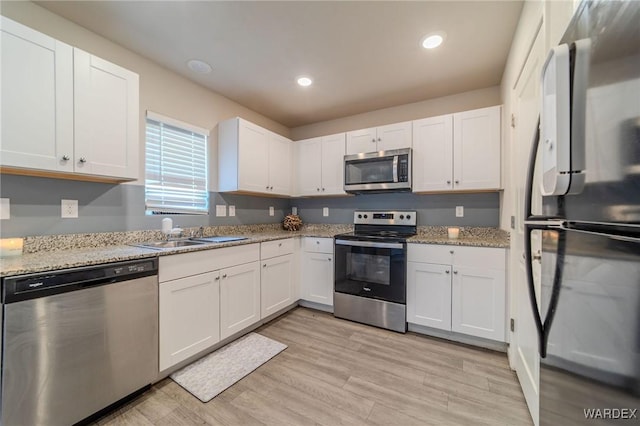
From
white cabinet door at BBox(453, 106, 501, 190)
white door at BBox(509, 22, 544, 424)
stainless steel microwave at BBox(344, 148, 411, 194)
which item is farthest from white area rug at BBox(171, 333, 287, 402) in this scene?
white cabinet door at BBox(453, 106, 501, 190)

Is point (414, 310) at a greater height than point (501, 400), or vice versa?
point (414, 310)

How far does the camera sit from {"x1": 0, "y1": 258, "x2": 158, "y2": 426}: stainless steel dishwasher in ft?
3.79

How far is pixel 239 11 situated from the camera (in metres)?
1.70

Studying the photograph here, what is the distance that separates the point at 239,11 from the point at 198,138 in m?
1.37

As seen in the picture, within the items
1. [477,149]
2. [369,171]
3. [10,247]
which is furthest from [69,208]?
[477,149]

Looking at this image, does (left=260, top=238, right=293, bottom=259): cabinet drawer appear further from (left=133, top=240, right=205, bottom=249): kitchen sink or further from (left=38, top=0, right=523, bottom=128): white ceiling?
(left=38, top=0, right=523, bottom=128): white ceiling

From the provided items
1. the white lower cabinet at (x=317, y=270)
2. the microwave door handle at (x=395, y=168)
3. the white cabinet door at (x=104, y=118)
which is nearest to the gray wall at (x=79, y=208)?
the white cabinet door at (x=104, y=118)

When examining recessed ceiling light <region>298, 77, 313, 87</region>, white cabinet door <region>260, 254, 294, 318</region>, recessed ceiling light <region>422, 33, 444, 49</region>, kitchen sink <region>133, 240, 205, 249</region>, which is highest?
recessed ceiling light <region>298, 77, 313, 87</region>

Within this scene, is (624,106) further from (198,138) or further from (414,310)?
(198,138)

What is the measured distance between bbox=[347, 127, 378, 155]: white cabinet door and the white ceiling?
423 millimetres

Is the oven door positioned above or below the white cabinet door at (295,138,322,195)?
below

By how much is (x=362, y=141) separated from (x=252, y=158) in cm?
132

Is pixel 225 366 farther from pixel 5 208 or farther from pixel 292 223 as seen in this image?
pixel 292 223

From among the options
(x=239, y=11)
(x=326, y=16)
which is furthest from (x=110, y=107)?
(x=326, y=16)
